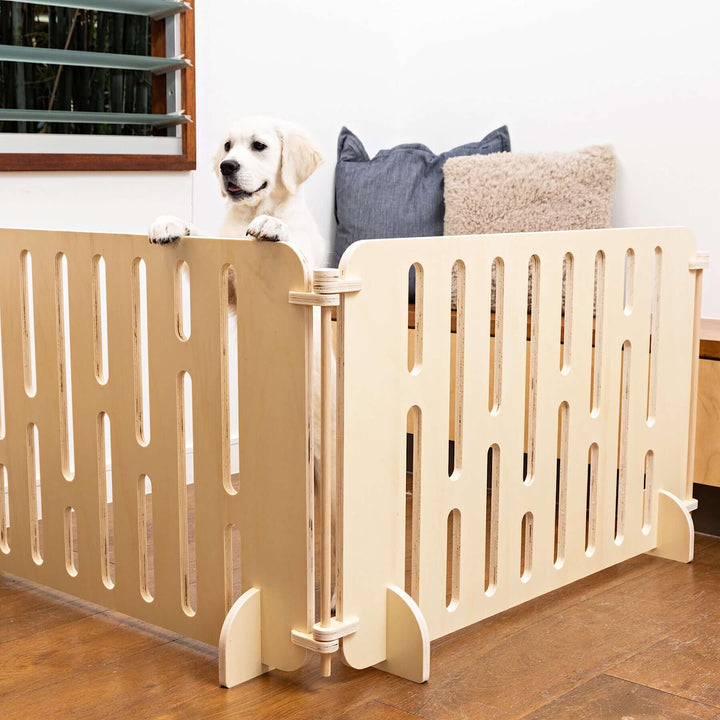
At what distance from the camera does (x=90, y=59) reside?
241 centimetres

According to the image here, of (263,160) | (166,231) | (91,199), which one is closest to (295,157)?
(263,160)

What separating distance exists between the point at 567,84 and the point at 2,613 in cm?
202

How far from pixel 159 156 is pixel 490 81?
1.05 metres

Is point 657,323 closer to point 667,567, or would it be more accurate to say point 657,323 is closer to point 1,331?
point 667,567

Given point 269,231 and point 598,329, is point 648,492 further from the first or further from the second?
point 269,231

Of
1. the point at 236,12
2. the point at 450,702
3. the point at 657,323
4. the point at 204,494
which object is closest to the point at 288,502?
the point at 204,494

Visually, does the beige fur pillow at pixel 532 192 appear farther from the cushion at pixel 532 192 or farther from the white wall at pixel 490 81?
the white wall at pixel 490 81

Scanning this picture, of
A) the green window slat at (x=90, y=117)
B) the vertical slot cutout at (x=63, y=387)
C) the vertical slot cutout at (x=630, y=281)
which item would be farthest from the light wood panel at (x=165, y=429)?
the vertical slot cutout at (x=630, y=281)

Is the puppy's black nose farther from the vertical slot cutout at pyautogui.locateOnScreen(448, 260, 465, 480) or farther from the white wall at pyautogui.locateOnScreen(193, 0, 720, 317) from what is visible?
the white wall at pyautogui.locateOnScreen(193, 0, 720, 317)

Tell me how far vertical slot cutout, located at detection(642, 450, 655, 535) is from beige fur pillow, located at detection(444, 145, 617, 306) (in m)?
0.76

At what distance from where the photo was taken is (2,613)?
5.95 ft

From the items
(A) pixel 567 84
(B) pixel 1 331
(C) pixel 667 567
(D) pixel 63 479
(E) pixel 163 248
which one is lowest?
(C) pixel 667 567

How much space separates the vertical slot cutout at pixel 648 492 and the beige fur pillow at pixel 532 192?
76 centimetres

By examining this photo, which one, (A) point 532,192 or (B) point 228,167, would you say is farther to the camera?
(A) point 532,192
